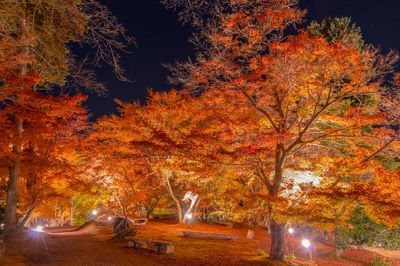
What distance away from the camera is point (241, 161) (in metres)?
8.65

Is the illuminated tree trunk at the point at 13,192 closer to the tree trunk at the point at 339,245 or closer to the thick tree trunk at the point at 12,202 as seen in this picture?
the thick tree trunk at the point at 12,202

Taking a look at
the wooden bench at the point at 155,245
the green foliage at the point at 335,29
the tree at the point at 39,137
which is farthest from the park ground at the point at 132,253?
the green foliage at the point at 335,29

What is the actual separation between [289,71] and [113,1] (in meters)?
5.33

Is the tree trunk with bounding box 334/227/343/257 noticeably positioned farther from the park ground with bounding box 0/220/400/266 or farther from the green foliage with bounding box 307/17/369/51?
the green foliage with bounding box 307/17/369/51

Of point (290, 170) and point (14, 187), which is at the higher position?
point (290, 170)

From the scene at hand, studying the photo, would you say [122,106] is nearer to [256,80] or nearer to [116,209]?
[116,209]

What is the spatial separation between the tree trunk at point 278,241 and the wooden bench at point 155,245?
3.56 meters

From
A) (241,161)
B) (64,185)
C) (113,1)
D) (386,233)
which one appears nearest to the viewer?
(113,1)

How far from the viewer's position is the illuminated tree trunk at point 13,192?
30.9 ft

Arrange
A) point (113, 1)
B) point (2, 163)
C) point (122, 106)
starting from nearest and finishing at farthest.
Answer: point (113, 1) → point (2, 163) → point (122, 106)

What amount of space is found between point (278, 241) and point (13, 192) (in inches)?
427

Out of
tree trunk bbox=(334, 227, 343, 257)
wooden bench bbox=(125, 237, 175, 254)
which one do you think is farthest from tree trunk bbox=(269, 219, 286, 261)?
tree trunk bbox=(334, 227, 343, 257)

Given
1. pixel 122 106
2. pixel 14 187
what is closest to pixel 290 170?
pixel 14 187

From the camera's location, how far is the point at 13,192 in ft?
32.2
